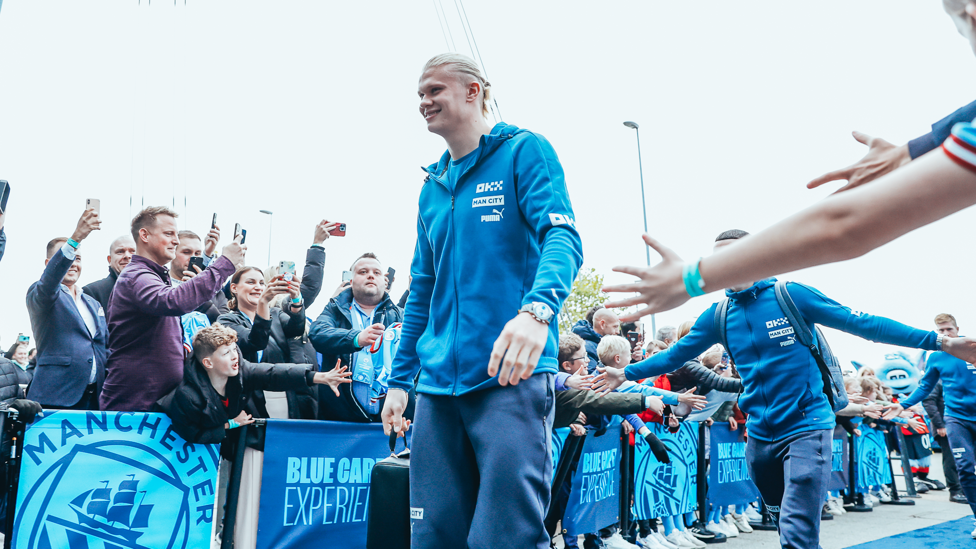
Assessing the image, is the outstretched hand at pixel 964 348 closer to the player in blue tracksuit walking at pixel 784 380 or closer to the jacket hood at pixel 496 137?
the player in blue tracksuit walking at pixel 784 380

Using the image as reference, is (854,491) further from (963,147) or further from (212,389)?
(963,147)

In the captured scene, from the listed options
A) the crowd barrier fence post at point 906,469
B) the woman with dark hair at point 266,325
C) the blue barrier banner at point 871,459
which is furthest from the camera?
the crowd barrier fence post at point 906,469

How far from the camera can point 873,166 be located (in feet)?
7.41

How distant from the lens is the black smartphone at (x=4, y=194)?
438 cm

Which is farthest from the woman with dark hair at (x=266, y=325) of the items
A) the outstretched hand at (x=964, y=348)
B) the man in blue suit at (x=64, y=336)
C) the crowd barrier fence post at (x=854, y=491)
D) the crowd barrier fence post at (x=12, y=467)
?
the crowd barrier fence post at (x=854, y=491)

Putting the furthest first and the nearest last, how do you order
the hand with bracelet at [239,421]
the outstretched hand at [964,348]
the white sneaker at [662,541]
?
the white sneaker at [662,541] → the hand with bracelet at [239,421] → the outstretched hand at [964,348]

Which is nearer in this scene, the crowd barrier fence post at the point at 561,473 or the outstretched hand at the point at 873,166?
the outstretched hand at the point at 873,166

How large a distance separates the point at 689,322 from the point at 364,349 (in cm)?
323

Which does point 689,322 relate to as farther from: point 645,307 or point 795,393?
point 645,307

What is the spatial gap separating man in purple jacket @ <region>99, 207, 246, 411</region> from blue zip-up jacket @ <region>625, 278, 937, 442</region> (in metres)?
2.71

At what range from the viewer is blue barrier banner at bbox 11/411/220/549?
3879 mm

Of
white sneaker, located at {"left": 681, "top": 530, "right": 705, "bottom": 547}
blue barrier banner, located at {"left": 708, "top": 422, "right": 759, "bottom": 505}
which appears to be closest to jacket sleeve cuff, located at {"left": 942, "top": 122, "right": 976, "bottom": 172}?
white sneaker, located at {"left": 681, "top": 530, "right": 705, "bottom": 547}

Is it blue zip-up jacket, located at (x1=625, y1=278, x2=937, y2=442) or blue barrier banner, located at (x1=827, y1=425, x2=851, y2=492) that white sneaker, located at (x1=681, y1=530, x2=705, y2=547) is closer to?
blue zip-up jacket, located at (x1=625, y1=278, x2=937, y2=442)

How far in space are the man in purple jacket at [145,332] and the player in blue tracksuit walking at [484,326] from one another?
2226 millimetres
